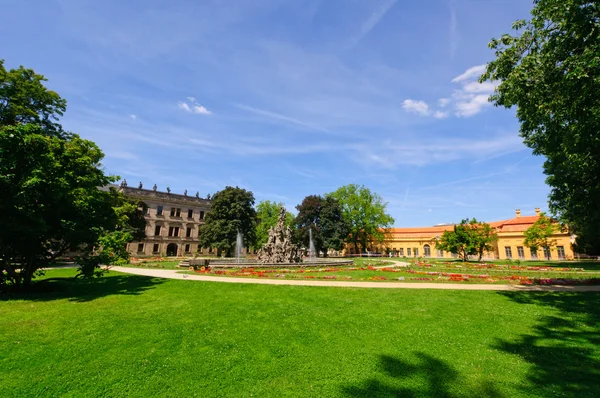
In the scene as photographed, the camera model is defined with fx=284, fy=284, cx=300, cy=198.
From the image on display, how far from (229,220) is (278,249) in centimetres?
2766

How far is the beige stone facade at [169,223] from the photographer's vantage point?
59.3m

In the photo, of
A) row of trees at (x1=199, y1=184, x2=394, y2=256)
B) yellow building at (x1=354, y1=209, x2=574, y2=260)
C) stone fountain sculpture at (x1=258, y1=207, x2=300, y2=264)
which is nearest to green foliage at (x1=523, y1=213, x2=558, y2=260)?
yellow building at (x1=354, y1=209, x2=574, y2=260)

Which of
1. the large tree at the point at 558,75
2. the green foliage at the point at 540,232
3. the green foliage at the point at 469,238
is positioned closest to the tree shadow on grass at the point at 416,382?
the large tree at the point at 558,75

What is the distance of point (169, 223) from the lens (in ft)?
206

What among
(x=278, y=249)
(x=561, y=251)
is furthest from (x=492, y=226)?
(x=278, y=249)

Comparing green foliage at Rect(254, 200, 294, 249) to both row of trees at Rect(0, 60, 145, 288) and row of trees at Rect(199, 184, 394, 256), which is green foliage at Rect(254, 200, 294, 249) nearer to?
row of trees at Rect(199, 184, 394, 256)

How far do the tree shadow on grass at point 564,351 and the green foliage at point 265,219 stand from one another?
57.9 metres

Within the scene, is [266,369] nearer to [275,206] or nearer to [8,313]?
[8,313]

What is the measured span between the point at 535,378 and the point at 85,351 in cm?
905

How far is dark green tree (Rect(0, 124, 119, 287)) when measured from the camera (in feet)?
36.7

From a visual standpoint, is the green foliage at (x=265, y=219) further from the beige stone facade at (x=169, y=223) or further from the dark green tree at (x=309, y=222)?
the beige stone facade at (x=169, y=223)

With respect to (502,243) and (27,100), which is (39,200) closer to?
(27,100)

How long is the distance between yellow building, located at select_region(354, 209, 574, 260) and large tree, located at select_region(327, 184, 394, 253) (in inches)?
345

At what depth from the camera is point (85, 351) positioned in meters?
6.25
